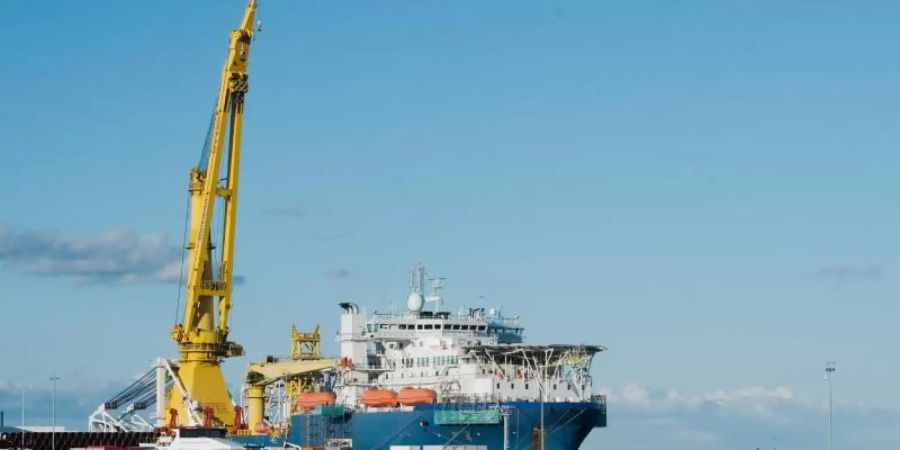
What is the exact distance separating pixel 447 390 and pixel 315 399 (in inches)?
514

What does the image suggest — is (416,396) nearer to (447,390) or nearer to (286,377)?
(447,390)

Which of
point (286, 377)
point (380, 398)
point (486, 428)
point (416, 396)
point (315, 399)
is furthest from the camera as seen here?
point (286, 377)

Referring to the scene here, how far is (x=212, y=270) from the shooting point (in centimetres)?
12112

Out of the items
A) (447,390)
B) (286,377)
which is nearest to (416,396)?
(447,390)

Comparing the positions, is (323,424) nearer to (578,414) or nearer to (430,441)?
(430,441)

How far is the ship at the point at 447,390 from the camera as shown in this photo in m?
103

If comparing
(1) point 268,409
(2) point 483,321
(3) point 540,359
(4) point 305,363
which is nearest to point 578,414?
(3) point 540,359

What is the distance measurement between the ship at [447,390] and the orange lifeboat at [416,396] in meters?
0.09

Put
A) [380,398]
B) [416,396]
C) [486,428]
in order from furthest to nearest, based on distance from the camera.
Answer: [380,398] → [416,396] → [486,428]

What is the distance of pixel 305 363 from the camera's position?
127438 mm

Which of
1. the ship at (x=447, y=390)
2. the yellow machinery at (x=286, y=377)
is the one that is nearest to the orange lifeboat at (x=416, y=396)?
the ship at (x=447, y=390)

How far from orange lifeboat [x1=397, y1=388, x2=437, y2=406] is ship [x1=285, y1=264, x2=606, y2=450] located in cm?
9

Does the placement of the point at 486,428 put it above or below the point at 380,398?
below

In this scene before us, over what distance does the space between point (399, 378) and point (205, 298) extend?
17692 mm
